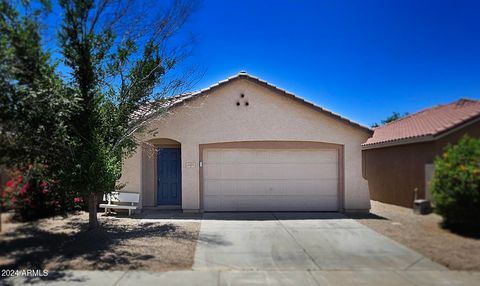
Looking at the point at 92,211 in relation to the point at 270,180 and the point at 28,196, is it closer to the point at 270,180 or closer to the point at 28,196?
the point at 28,196

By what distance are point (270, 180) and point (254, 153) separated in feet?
3.36

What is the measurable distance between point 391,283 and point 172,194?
8.49 meters

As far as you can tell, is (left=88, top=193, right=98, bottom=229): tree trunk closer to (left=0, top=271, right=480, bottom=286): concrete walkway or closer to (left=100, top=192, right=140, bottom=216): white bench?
(left=100, top=192, right=140, bottom=216): white bench

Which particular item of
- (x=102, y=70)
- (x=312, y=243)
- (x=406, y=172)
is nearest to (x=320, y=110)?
(x=312, y=243)

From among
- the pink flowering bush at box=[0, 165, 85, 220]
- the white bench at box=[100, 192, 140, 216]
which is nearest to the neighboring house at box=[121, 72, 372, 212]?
the white bench at box=[100, 192, 140, 216]

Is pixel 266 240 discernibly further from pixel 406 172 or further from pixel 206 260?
pixel 406 172

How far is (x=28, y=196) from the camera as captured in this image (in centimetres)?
421

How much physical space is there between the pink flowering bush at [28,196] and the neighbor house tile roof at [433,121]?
13.1 feet

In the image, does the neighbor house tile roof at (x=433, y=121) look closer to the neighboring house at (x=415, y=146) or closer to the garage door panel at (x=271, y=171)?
the neighboring house at (x=415, y=146)

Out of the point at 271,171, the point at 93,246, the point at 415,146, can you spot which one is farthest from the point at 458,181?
the point at 271,171

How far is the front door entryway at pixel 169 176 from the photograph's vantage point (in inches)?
489

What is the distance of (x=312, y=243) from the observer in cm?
759

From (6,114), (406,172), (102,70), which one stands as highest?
(102,70)

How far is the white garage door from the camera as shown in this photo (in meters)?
11.8
